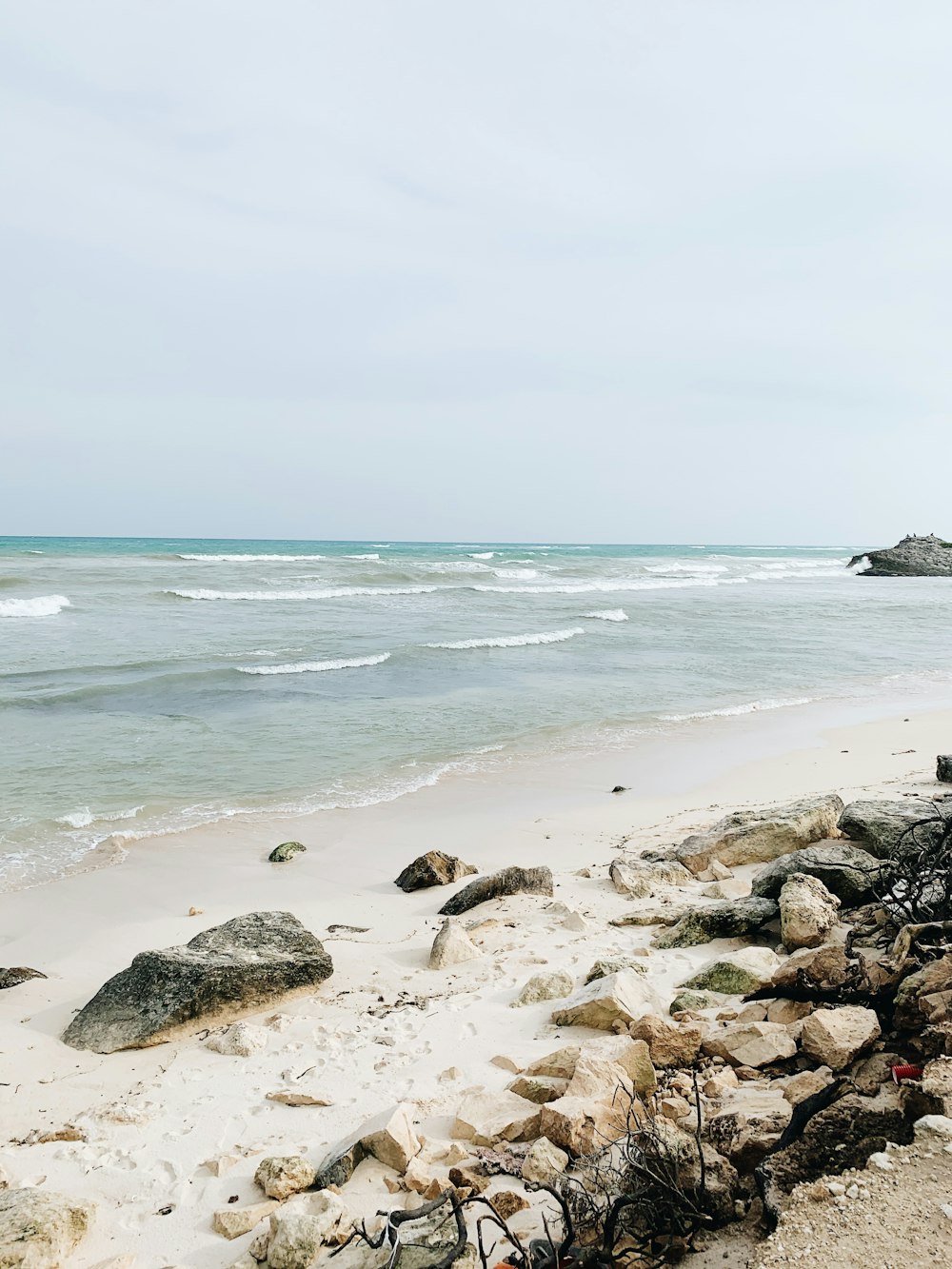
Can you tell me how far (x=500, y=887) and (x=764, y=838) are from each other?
2001mm

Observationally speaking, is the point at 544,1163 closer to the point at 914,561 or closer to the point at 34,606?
the point at 34,606

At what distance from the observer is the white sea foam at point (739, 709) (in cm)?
1155

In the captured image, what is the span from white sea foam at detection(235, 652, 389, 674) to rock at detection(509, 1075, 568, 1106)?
11.6m

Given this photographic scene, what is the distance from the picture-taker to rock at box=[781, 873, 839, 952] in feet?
12.6

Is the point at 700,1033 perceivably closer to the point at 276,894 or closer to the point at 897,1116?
the point at 897,1116

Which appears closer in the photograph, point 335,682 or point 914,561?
point 335,682

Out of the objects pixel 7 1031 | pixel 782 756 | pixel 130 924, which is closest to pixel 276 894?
pixel 130 924

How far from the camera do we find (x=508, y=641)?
18297mm

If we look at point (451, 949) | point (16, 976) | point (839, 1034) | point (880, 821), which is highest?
point (839, 1034)

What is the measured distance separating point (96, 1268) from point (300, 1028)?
1479 millimetres

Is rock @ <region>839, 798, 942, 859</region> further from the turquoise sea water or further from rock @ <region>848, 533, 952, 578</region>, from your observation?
rock @ <region>848, 533, 952, 578</region>

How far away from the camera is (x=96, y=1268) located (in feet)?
7.32

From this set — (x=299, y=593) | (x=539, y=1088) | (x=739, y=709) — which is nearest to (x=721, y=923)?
(x=539, y=1088)

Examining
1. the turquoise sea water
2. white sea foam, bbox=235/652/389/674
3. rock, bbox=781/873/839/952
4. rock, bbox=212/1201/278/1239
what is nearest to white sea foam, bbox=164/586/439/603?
the turquoise sea water
